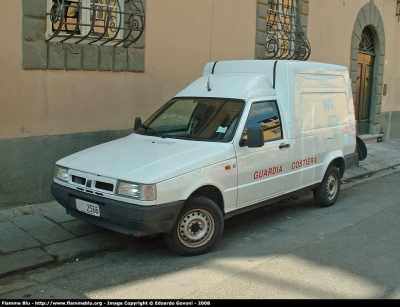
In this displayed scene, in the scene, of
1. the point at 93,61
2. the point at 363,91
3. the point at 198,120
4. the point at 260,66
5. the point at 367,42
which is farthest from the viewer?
the point at 367,42

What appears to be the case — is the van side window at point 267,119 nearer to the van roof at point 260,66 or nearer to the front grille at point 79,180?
the van roof at point 260,66

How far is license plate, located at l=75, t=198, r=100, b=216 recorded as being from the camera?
5281 millimetres

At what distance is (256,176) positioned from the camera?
20.2 feet

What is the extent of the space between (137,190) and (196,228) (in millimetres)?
924

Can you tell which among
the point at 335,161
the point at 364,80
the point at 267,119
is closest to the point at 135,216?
the point at 267,119

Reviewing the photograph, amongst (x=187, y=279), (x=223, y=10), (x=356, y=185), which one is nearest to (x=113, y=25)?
(x=223, y=10)

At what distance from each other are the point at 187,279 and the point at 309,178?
311 centimetres

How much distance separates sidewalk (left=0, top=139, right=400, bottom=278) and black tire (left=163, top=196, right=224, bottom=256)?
90 centimetres

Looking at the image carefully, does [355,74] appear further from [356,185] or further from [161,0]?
[161,0]

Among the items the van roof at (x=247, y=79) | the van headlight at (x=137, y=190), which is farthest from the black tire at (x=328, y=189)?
the van headlight at (x=137, y=190)

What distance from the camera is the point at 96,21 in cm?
816

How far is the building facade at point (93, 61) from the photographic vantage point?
6.96m

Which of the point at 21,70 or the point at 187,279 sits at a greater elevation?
the point at 21,70

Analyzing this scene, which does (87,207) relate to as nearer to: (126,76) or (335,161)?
(126,76)
